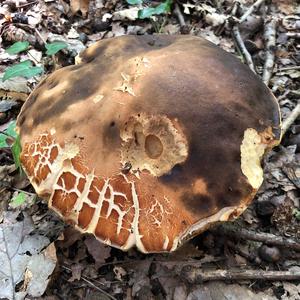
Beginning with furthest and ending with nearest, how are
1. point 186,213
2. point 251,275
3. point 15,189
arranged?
point 15,189
point 251,275
point 186,213

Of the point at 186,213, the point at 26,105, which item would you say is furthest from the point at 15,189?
the point at 186,213

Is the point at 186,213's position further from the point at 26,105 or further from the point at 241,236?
the point at 26,105

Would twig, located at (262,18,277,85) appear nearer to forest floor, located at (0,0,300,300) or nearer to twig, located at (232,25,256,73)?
forest floor, located at (0,0,300,300)

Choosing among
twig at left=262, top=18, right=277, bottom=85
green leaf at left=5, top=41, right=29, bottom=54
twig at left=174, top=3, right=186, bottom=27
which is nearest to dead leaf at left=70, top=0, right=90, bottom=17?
twig at left=174, top=3, right=186, bottom=27

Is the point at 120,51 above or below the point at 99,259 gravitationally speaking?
above

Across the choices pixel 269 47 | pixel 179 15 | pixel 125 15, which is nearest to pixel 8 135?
pixel 125 15

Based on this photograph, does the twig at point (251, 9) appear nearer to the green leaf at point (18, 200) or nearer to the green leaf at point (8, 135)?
the green leaf at point (8, 135)
